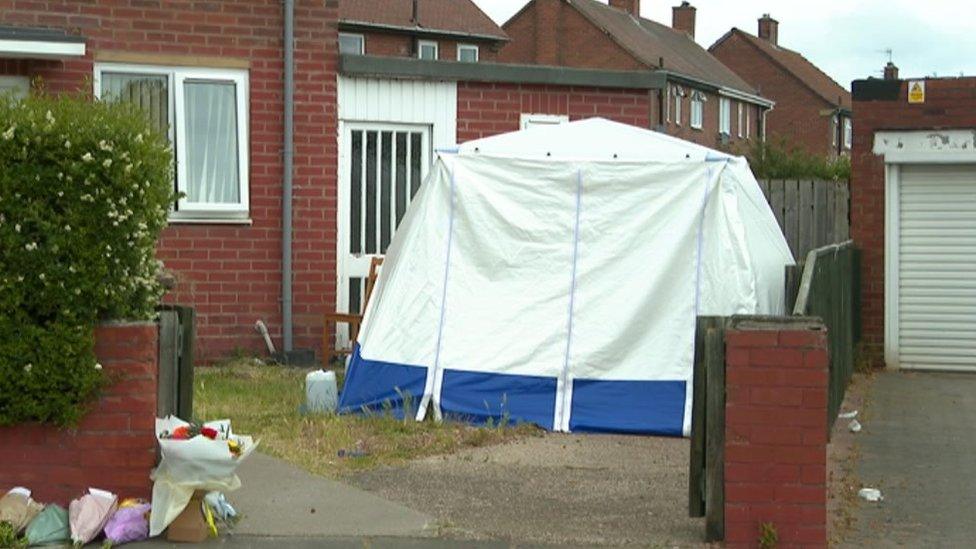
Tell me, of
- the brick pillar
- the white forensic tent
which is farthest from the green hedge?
the brick pillar

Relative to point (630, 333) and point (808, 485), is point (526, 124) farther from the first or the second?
point (808, 485)

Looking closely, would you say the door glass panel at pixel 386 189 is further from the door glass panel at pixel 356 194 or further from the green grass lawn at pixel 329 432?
the green grass lawn at pixel 329 432

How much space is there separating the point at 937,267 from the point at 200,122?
8570 mm

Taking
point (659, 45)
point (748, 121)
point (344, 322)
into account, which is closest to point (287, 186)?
point (344, 322)

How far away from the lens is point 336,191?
1612 centimetres

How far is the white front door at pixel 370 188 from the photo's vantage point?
16.3 meters

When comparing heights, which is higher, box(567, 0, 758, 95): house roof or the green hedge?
box(567, 0, 758, 95): house roof

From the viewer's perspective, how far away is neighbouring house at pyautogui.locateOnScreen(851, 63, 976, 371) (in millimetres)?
18047

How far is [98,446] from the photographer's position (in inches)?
323

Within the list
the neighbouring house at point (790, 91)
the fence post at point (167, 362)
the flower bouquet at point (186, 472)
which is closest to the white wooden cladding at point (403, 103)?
the fence post at point (167, 362)

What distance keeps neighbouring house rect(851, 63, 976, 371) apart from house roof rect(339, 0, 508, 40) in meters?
34.2

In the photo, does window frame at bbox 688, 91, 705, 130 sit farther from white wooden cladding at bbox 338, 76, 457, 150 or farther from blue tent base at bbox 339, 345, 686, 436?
blue tent base at bbox 339, 345, 686, 436

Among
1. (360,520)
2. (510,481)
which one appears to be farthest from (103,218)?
(510,481)

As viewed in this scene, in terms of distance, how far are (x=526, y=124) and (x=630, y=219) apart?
193 inches
